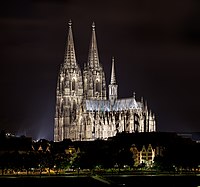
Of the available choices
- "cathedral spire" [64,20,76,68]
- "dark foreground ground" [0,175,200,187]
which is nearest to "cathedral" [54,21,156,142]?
"cathedral spire" [64,20,76,68]

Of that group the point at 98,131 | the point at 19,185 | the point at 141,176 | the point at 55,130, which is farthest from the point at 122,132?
the point at 19,185

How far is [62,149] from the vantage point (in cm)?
10400

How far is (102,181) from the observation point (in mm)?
63781

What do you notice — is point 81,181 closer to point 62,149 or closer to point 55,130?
point 62,149

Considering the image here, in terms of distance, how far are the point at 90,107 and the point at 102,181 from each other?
61575mm

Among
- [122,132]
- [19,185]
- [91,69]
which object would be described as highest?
[91,69]

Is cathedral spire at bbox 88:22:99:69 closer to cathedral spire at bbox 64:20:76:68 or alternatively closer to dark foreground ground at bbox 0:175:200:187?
cathedral spire at bbox 64:20:76:68

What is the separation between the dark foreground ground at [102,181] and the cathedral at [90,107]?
5314 cm

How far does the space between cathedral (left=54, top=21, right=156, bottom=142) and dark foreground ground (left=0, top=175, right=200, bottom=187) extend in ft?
174

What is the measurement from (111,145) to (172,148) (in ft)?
45.6

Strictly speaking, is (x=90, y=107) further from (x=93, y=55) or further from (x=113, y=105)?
(x=93, y=55)

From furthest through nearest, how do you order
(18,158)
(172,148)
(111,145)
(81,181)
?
1. (111,145)
2. (172,148)
3. (18,158)
4. (81,181)

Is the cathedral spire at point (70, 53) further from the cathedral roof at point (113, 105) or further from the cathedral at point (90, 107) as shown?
the cathedral roof at point (113, 105)

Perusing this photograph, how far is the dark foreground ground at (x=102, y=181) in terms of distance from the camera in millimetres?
61812
